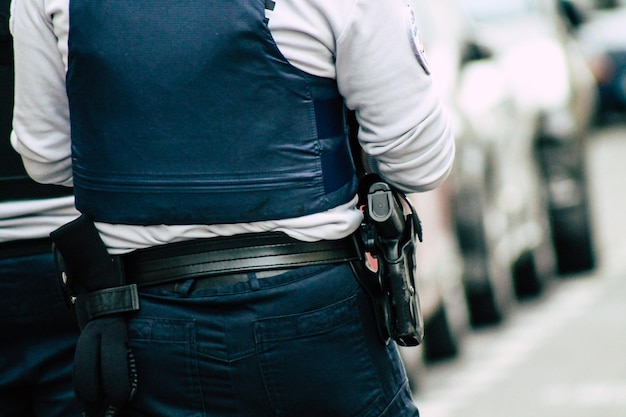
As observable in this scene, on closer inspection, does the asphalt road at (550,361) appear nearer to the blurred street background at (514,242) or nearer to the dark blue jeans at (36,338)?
the blurred street background at (514,242)

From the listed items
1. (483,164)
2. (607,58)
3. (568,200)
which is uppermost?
(483,164)

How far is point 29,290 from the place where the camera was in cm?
294

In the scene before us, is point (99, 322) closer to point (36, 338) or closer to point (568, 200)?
point (36, 338)

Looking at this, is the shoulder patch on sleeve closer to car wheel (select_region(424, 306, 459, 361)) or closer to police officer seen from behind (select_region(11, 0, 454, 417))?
police officer seen from behind (select_region(11, 0, 454, 417))

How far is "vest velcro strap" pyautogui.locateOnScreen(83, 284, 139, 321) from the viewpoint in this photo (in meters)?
2.47

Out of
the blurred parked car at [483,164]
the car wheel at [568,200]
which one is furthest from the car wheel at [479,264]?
the car wheel at [568,200]

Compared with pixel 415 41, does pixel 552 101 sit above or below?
below

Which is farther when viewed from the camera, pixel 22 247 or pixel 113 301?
pixel 22 247

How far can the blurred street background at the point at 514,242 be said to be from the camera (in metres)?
6.02

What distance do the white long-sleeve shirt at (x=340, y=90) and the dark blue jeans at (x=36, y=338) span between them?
0.35 m

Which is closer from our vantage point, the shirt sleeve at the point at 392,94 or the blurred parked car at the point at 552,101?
the shirt sleeve at the point at 392,94

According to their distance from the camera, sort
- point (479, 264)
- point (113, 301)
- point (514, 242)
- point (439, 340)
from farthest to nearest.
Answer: point (514, 242)
point (479, 264)
point (439, 340)
point (113, 301)

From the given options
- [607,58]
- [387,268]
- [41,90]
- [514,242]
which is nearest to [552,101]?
[514,242]

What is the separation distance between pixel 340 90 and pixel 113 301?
1.98ft
